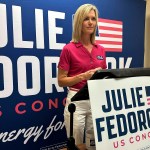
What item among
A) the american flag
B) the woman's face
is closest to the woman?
the woman's face

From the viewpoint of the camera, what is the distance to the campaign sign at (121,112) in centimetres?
86

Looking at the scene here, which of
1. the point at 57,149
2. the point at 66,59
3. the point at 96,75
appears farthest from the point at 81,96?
the point at 57,149

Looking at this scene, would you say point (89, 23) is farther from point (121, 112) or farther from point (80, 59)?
point (121, 112)

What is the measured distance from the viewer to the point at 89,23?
1.50 meters

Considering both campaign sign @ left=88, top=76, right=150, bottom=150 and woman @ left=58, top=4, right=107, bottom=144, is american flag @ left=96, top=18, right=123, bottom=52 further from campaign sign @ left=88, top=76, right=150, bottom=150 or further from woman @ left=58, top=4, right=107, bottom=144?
campaign sign @ left=88, top=76, right=150, bottom=150

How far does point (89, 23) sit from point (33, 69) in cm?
69

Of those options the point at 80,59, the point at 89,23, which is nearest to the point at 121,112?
the point at 80,59

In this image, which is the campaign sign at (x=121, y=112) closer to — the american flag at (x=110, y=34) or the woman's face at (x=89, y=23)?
the woman's face at (x=89, y=23)

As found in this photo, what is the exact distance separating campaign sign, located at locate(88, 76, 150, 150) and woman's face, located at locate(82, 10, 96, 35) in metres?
0.65

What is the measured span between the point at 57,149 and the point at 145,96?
1.42 meters

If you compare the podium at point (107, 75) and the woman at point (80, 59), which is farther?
the woman at point (80, 59)

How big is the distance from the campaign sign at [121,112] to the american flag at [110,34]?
144 centimetres

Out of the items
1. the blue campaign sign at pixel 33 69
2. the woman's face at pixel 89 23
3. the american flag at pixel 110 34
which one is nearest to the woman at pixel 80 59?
the woman's face at pixel 89 23

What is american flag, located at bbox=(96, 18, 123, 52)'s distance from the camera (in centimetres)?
238
